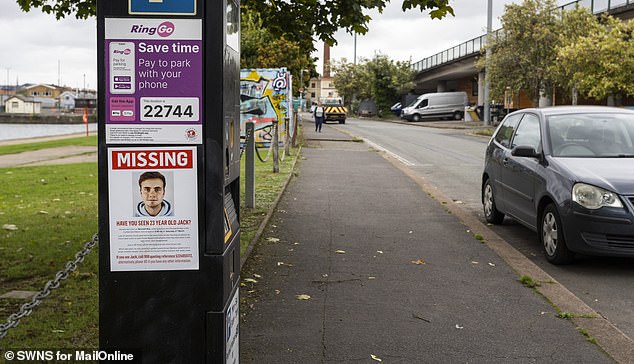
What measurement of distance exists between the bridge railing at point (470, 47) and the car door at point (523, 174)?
28.1 meters

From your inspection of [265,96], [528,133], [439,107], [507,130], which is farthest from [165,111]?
[439,107]

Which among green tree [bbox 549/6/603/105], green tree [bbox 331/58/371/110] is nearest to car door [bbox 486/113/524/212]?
green tree [bbox 549/6/603/105]

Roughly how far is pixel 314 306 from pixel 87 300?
1691mm

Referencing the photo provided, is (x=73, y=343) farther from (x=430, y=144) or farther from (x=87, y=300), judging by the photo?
(x=430, y=144)

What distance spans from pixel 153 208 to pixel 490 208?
7.20m

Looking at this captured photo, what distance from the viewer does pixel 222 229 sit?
10.5 ft

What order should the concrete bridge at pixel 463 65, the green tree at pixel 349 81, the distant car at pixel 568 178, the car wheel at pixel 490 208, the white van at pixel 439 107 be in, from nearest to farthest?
the distant car at pixel 568 178, the car wheel at pixel 490 208, the concrete bridge at pixel 463 65, the white van at pixel 439 107, the green tree at pixel 349 81

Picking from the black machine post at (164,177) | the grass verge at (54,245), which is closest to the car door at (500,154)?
the grass verge at (54,245)

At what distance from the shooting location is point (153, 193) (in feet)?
10.4

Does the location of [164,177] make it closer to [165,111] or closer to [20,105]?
[165,111]

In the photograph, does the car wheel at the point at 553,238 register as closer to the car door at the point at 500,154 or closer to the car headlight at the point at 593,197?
the car headlight at the point at 593,197

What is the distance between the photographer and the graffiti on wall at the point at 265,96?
76.3 feet

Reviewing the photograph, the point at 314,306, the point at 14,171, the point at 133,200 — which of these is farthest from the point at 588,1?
the point at 133,200

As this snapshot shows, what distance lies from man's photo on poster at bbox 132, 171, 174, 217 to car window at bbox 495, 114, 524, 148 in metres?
6.67
